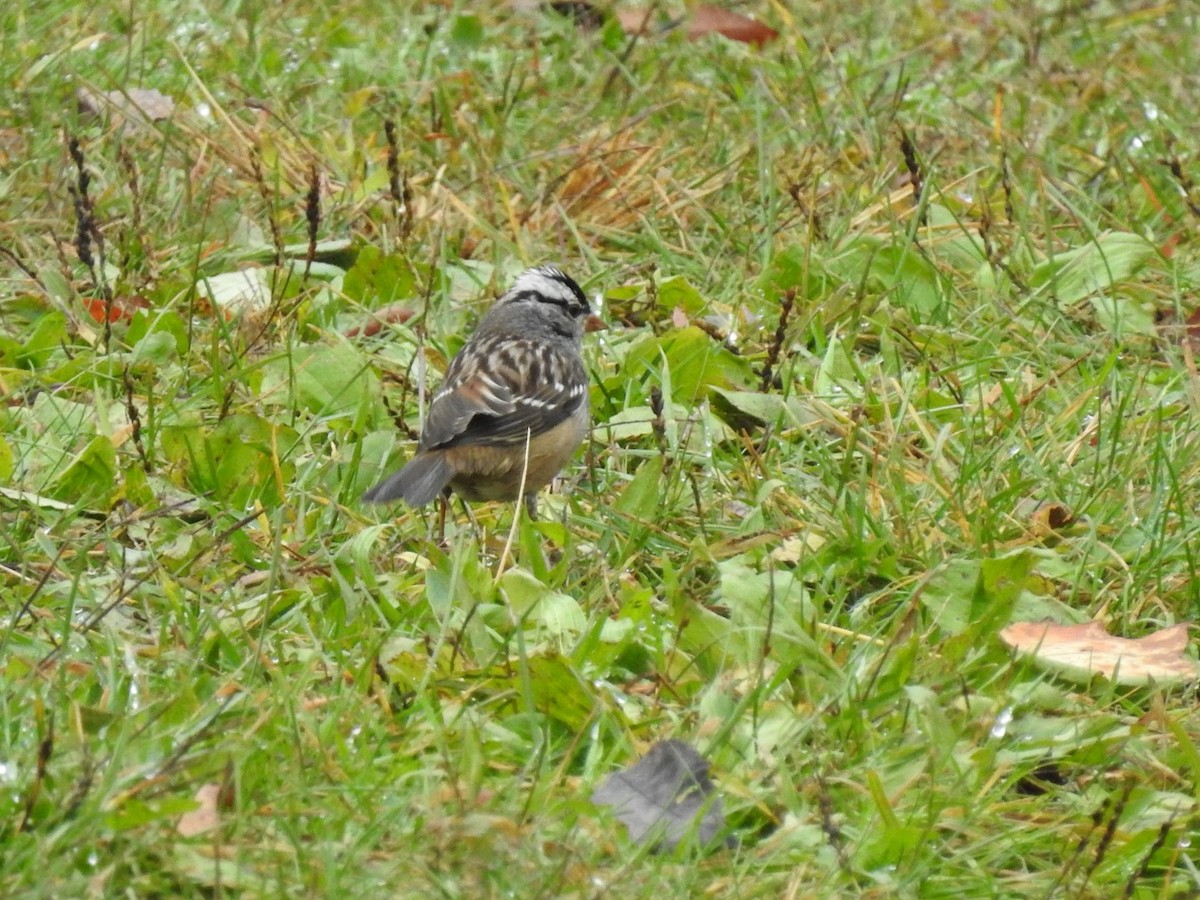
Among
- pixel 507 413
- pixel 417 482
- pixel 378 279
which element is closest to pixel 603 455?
pixel 507 413

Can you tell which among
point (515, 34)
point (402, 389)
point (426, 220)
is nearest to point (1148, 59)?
point (515, 34)

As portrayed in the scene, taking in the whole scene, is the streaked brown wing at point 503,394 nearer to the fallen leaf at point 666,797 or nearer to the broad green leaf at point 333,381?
the broad green leaf at point 333,381

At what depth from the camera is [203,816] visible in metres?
3.20

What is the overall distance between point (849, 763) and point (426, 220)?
3.44m

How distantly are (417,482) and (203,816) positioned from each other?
1.65 metres

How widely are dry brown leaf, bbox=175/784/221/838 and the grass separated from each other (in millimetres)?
22

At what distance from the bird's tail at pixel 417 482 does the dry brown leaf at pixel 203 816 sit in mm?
1448

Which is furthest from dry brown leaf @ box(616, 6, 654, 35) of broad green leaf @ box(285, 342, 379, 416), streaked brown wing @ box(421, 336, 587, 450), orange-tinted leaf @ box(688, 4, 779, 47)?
broad green leaf @ box(285, 342, 379, 416)

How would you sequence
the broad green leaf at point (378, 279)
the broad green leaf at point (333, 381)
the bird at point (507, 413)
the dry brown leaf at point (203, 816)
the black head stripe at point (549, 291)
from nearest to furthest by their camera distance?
the dry brown leaf at point (203, 816), the bird at point (507, 413), the broad green leaf at point (333, 381), the black head stripe at point (549, 291), the broad green leaf at point (378, 279)

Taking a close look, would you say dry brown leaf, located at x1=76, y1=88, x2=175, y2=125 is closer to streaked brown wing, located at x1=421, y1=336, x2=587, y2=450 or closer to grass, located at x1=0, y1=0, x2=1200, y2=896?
grass, located at x1=0, y1=0, x2=1200, y2=896

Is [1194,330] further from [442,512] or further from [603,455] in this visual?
[442,512]

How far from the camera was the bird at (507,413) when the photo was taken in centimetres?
495

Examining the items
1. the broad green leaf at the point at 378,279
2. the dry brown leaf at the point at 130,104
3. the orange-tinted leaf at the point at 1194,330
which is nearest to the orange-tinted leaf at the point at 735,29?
the dry brown leaf at the point at 130,104

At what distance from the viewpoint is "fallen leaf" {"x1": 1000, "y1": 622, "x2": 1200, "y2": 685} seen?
4098 millimetres
